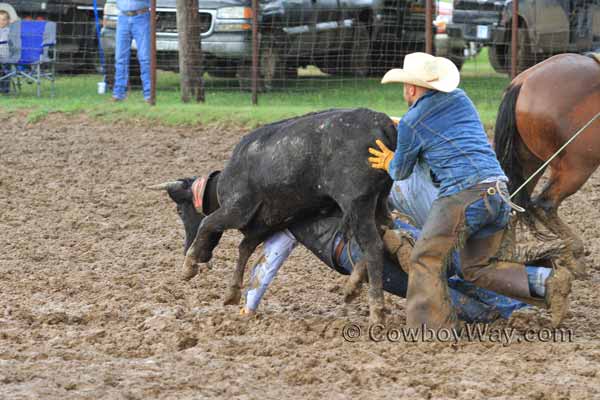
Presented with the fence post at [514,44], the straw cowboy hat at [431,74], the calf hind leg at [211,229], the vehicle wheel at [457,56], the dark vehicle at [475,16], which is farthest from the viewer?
the vehicle wheel at [457,56]

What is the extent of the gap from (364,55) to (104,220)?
7.69 metres

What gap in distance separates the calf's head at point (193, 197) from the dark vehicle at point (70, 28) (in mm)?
10618

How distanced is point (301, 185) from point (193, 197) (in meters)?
0.86

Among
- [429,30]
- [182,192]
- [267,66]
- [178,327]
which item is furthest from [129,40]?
[178,327]

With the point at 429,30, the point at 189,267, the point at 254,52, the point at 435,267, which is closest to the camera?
the point at 435,267

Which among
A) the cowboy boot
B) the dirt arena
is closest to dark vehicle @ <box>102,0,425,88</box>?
the dirt arena

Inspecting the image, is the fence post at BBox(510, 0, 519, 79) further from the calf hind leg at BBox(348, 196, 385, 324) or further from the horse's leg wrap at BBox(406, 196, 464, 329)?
the horse's leg wrap at BBox(406, 196, 464, 329)

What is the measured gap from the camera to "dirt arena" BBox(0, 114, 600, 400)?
4.81 m

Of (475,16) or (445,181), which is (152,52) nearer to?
A: (475,16)

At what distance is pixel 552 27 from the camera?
14781mm

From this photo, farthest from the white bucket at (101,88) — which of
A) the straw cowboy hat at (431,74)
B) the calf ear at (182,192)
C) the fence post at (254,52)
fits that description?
the straw cowboy hat at (431,74)

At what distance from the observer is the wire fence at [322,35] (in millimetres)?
14695

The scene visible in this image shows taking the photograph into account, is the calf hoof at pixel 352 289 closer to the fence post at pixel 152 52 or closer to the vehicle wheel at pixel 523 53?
the fence post at pixel 152 52

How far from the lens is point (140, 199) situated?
967 cm
